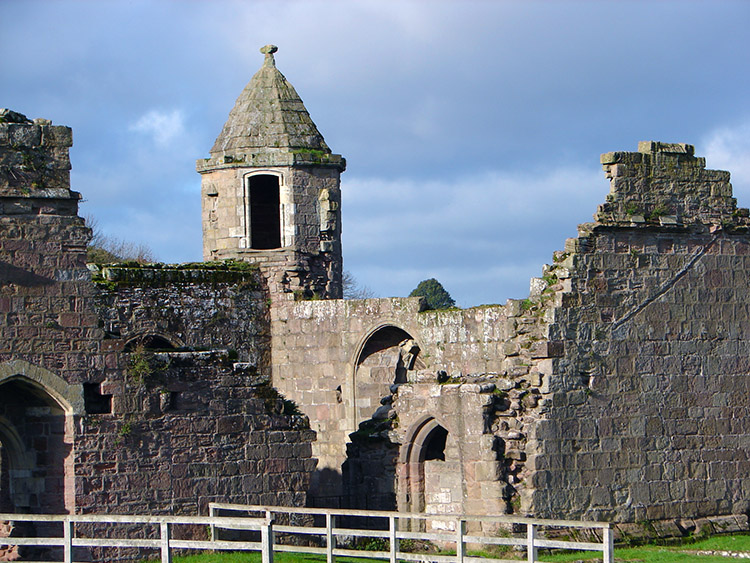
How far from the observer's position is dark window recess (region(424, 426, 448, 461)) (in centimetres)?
2425

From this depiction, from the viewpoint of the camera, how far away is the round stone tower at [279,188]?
1185 inches

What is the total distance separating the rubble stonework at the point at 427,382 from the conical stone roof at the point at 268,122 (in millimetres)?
3231

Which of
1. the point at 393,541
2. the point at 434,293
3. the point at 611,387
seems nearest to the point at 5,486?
the point at 393,541

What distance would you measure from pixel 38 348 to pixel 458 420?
6.07m

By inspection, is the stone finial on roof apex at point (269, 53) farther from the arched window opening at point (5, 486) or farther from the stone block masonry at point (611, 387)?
the arched window opening at point (5, 486)

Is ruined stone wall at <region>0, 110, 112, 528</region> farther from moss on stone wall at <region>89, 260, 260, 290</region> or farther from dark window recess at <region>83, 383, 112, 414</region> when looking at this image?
moss on stone wall at <region>89, 260, 260, 290</region>

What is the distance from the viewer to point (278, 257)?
29828 millimetres

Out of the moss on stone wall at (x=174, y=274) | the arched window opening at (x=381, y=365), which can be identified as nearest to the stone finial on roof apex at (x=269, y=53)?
the moss on stone wall at (x=174, y=274)

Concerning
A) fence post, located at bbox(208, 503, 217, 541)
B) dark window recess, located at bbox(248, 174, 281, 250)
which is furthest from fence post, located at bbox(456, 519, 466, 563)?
dark window recess, located at bbox(248, 174, 281, 250)

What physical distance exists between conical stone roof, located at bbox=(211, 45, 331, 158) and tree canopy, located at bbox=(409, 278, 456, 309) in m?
29.7

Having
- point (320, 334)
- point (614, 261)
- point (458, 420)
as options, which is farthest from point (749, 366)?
point (320, 334)

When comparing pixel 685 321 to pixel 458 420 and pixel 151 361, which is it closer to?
pixel 458 420

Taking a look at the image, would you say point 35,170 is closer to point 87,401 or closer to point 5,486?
point 87,401

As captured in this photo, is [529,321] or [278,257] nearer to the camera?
[529,321]
